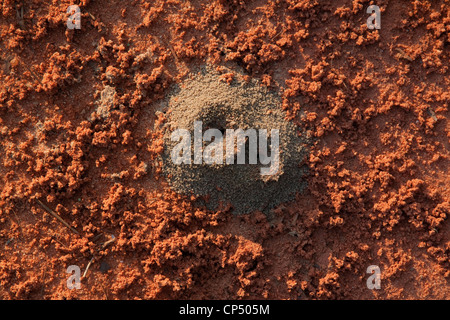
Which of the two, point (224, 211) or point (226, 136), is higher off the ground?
point (226, 136)

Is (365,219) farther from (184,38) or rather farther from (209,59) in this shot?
(184,38)

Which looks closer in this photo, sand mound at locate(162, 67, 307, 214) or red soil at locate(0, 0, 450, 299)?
sand mound at locate(162, 67, 307, 214)

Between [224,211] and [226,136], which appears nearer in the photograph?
[226,136]

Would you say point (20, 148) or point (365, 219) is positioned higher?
point (20, 148)
